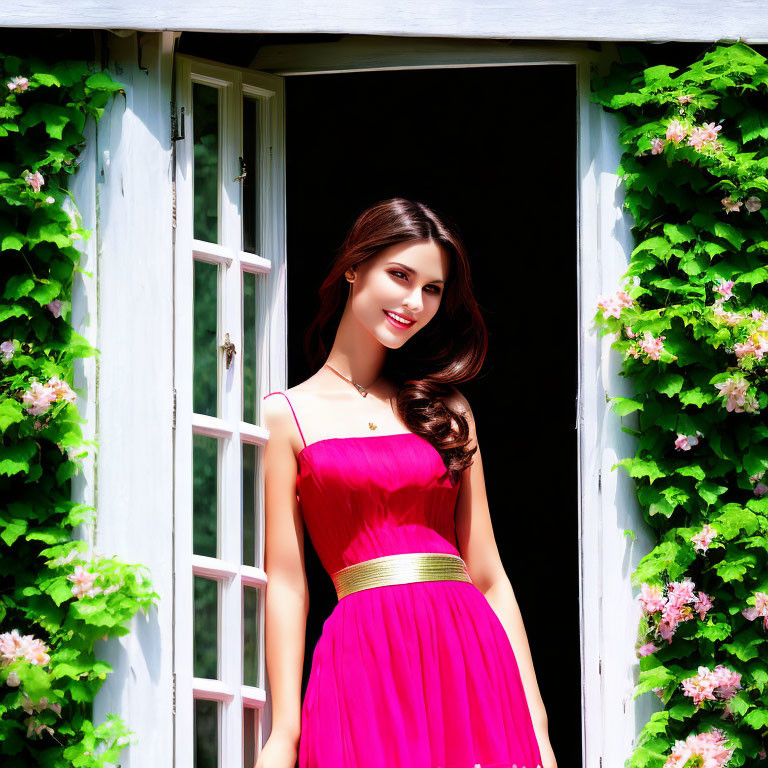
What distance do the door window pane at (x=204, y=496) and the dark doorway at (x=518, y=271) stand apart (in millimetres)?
2056

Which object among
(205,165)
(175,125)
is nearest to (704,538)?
(205,165)

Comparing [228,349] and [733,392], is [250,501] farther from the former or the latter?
[733,392]

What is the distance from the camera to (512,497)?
6.01 meters

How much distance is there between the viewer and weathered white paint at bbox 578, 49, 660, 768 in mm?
3852

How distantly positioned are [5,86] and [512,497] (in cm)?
320

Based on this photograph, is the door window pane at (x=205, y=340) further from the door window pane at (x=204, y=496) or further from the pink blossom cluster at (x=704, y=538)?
the pink blossom cluster at (x=704, y=538)

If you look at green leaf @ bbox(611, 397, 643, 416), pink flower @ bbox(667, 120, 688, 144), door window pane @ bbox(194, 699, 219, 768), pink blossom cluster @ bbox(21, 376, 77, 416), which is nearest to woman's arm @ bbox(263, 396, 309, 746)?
door window pane @ bbox(194, 699, 219, 768)

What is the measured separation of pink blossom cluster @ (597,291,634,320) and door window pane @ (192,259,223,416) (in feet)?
3.99

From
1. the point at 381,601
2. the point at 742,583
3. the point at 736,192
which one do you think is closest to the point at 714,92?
the point at 736,192

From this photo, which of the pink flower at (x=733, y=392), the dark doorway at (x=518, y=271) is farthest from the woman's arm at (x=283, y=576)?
the dark doorway at (x=518, y=271)

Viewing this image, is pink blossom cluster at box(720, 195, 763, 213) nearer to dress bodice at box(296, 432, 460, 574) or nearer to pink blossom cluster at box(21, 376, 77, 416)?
dress bodice at box(296, 432, 460, 574)

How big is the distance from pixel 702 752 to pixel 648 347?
1.21 m

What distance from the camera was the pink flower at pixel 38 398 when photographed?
3580 mm

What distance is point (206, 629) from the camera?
3.81 metres
